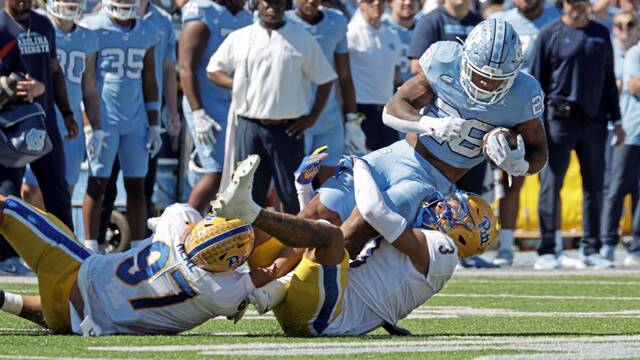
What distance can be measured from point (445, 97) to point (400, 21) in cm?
595

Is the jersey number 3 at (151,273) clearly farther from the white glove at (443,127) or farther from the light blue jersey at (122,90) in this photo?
the light blue jersey at (122,90)

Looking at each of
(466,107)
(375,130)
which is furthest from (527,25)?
(466,107)

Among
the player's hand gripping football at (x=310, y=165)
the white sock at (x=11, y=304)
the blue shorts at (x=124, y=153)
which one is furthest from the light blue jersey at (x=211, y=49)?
the white sock at (x=11, y=304)

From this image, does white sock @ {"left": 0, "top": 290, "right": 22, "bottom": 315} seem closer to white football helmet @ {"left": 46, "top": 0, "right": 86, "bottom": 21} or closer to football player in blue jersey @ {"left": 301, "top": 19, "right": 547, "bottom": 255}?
football player in blue jersey @ {"left": 301, "top": 19, "right": 547, "bottom": 255}

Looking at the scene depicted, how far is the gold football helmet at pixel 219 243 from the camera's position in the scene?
231 inches

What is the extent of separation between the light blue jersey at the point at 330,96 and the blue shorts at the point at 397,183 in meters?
3.69

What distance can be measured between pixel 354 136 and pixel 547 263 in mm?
1681

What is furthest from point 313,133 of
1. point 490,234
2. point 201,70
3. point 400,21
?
point 490,234

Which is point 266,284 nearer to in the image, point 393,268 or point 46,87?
point 393,268

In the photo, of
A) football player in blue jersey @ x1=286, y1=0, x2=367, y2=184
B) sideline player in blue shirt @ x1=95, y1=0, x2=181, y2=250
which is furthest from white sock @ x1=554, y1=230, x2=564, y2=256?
sideline player in blue shirt @ x1=95, y1=0, x2=181, y2=250

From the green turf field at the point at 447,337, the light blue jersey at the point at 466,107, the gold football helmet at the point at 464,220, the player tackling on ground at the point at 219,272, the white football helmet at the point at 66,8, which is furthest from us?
the white football helmet at the point at 66,8

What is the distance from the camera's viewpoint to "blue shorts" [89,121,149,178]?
35.4 feet

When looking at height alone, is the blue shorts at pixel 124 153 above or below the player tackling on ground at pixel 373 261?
below

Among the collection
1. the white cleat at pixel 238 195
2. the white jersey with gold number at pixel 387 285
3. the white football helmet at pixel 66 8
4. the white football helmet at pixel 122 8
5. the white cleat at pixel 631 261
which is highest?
the white cleat at pixel 238 195
